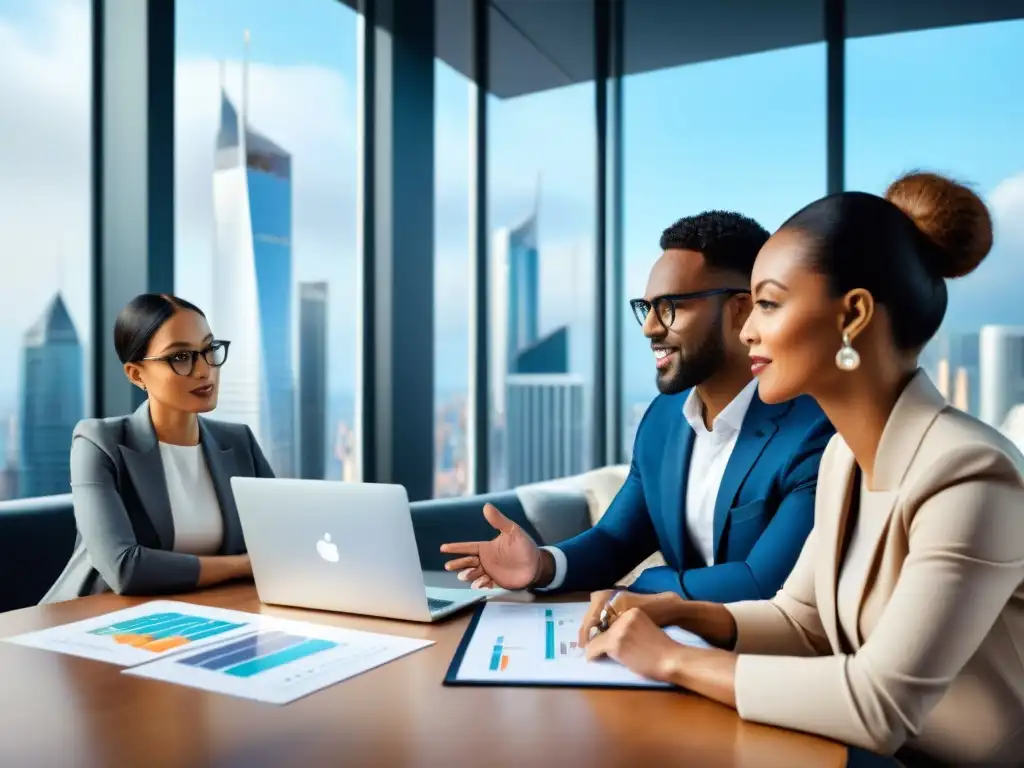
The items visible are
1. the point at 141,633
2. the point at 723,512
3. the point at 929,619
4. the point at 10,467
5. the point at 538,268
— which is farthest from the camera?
the point at 538,268

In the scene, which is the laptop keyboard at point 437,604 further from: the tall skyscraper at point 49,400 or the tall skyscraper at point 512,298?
the tall skyscraper at point 512,298

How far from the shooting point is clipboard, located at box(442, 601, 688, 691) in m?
1.14

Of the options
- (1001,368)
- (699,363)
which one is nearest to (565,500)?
(699,363)

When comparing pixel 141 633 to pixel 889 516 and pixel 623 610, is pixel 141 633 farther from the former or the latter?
pixel 889 516

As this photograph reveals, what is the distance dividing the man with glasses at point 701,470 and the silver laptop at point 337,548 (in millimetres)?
149

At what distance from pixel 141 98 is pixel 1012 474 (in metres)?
2.63

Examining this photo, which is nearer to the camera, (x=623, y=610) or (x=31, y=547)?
(x=623, y=610)

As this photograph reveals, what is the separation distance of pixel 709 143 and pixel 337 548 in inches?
147

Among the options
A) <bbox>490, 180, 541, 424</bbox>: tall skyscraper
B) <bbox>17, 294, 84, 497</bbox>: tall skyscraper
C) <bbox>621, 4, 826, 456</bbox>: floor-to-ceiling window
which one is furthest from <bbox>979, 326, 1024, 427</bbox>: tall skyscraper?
<bbox>17, 294, 84, 497</bbox>: tall skyscraper

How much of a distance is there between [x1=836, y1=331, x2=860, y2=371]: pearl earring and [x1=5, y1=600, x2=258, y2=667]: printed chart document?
38.6 inches

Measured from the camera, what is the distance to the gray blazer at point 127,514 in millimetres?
1762

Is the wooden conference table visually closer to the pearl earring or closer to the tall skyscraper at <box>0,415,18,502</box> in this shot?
the pearl earring

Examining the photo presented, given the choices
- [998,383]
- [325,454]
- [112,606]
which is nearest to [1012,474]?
[112,606]

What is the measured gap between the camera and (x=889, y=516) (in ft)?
3.51
